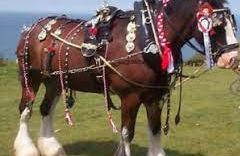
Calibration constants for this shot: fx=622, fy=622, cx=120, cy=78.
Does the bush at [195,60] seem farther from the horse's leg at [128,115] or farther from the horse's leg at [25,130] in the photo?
the horse's leg at [128,115]

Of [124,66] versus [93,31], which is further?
[93,31]

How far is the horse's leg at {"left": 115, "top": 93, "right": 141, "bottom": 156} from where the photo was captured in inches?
265

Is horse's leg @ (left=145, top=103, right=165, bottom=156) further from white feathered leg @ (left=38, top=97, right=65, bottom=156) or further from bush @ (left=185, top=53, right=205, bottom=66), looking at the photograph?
bush @ (left=185, top=53, right=205, bottom=66)

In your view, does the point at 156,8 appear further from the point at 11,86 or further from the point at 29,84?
the point at 11,86

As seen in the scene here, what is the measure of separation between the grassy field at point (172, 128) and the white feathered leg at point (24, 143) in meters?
0.52

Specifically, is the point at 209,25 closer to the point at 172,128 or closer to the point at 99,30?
the point at 99,30

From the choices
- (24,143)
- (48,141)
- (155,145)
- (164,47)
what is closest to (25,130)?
(24,143)

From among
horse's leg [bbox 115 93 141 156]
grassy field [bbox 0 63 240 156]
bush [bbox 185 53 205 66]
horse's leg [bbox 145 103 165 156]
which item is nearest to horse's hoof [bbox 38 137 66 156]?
grassy field [bbox 0 63 240 156]

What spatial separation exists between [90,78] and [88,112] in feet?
16.1

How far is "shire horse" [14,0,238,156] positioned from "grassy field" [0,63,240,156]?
2.46ft

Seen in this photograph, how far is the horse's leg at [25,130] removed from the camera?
816 cm

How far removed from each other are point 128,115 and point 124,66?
535mm

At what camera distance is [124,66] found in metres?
6.76

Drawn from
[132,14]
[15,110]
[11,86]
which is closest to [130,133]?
[132,14]
